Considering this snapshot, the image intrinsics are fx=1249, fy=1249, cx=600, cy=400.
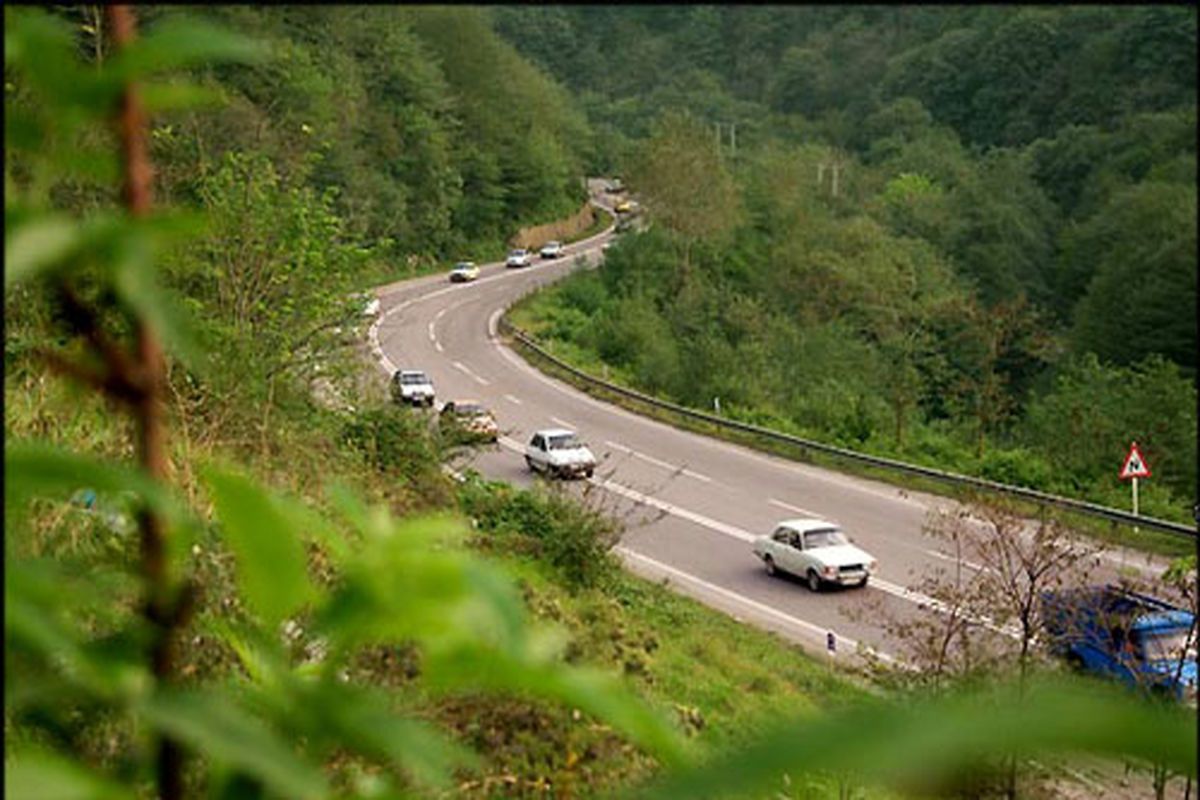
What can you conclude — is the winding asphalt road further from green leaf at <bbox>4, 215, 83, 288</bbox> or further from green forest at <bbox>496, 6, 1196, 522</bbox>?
green leaf at <bbox>4, 215, 83, 288</bbox>

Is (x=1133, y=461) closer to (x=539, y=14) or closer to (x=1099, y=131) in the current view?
(x=539, y=14)

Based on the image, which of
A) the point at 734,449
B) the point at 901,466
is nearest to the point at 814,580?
the point at 901,466

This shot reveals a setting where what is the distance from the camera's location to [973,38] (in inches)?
3354

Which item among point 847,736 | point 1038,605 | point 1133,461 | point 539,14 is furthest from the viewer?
point 539,14

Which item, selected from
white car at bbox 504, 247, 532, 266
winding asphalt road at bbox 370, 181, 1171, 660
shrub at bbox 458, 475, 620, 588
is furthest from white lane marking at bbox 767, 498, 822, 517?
white car at bbox 504, 247, 532, 266

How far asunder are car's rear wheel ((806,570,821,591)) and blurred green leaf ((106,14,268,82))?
56.7 ft

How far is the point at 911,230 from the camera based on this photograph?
191 feet

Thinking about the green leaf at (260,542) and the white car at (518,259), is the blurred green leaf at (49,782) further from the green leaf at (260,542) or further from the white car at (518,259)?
the white car at (518,259)

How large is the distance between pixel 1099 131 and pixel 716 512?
57847 millimetres

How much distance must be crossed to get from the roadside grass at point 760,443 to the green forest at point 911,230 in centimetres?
51

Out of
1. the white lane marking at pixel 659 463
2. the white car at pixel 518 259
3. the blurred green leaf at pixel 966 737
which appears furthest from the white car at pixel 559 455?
the white car at pixel 518 259

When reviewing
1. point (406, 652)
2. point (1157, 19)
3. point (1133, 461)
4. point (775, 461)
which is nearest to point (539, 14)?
point (1157, 19)

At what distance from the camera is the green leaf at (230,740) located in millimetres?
737

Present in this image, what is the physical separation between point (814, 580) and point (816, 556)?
0.38m
